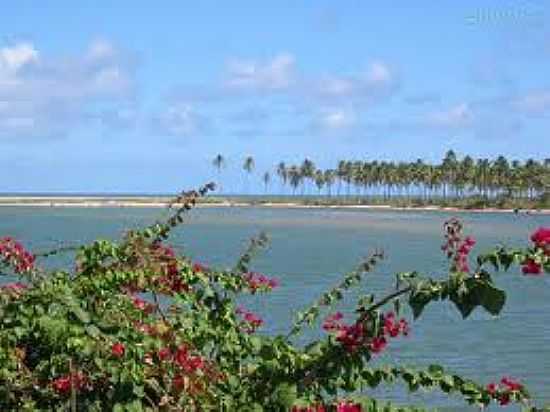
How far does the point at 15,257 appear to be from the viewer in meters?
6.39

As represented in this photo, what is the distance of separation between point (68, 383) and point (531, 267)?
6.83 ft

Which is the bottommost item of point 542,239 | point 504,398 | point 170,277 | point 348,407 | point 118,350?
point 504,398

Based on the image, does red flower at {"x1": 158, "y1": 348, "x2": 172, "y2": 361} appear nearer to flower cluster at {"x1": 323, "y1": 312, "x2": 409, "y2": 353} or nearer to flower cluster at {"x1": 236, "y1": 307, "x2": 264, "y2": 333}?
flower cluster at {"x1": 323, "y1": 312, "x2": 409, "y2": 353}

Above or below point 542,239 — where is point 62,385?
below

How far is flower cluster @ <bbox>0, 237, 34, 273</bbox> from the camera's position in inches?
251

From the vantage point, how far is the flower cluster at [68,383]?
Result: 4.87m

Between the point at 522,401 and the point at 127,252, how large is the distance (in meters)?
2.32

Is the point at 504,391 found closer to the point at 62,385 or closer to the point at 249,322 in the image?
the point at 249,322

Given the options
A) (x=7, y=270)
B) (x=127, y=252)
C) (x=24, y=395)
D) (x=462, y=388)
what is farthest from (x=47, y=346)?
(x=462, y=388)

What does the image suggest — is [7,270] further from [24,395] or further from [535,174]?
[535,174]

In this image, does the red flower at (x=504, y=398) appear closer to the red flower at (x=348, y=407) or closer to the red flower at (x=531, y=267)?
the red flower at (x=348, y=407)

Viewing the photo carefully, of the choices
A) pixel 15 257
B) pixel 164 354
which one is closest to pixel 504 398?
pixel 164 354

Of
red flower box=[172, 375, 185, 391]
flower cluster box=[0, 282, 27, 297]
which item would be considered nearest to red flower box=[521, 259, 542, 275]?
red flower box=[172, 375, 185, 391]

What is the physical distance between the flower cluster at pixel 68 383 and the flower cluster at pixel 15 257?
1540 mm
